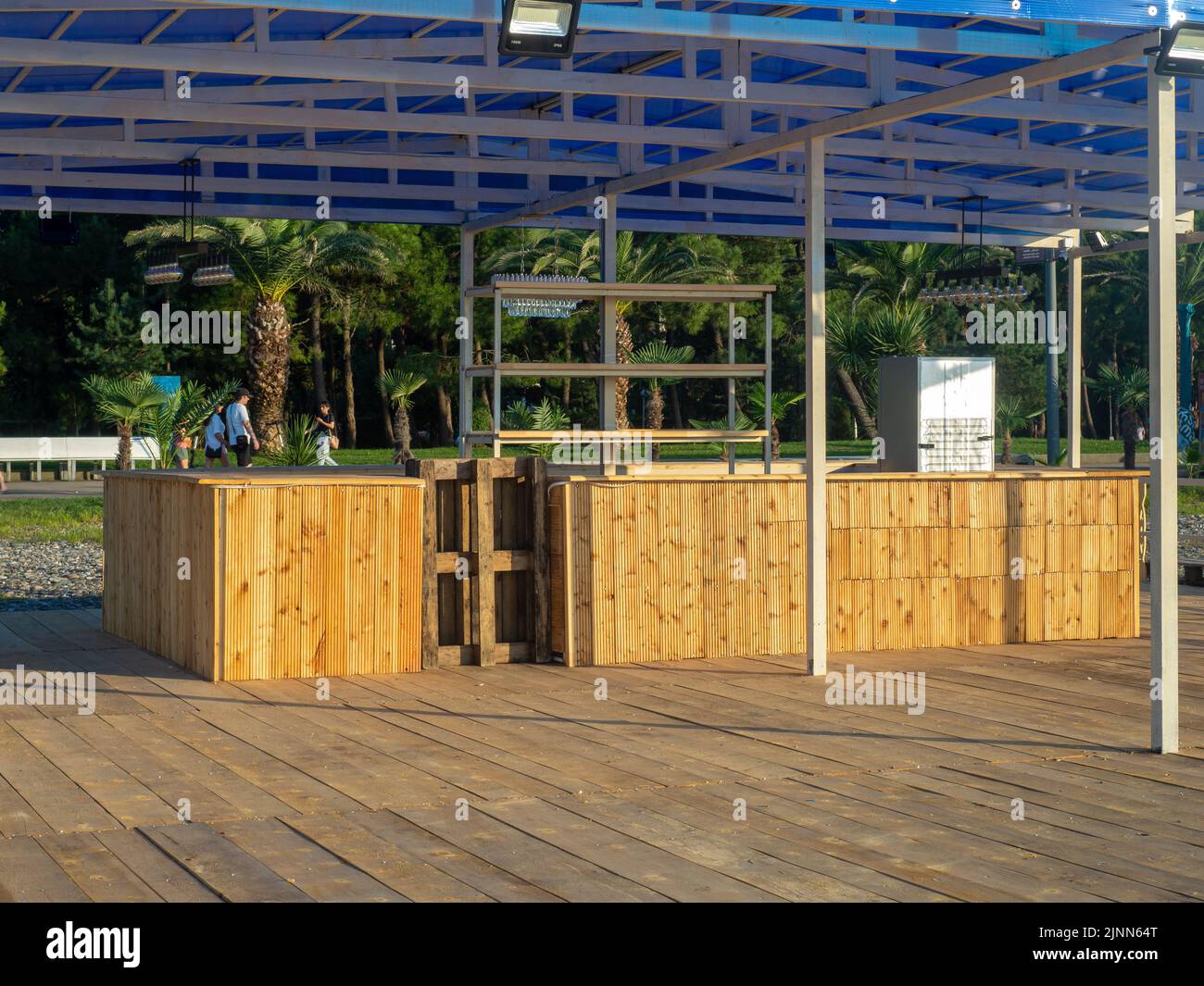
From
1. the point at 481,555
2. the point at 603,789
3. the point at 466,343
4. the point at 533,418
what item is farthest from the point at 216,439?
the point at 603,789

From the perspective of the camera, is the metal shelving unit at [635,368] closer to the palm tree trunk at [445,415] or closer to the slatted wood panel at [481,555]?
the slatted wood panel at [481,555]

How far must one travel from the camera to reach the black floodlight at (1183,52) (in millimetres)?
7258

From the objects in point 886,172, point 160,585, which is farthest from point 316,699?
point 886,172

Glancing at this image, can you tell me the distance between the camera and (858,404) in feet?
155

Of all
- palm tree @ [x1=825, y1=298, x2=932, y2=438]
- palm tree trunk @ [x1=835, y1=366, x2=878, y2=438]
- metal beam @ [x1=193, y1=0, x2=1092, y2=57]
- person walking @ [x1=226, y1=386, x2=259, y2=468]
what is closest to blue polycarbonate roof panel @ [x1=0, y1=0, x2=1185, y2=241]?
metal beam @ [x1=193, y1=0, x2=1092, y2=57]

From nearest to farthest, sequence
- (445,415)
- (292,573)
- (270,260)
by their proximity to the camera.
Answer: (292,573)
(270,260)
(445,415)

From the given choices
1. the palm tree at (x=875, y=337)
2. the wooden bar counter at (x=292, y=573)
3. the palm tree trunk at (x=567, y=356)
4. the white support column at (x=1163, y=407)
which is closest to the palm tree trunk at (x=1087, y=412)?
the palm tree trunk at (x=567, y=356)

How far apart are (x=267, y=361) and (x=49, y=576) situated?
23194 millimetres

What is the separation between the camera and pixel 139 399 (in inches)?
1140

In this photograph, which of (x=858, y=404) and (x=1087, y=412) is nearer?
(x=858, y=404)

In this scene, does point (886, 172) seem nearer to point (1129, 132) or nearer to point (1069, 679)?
point (1129, 132)

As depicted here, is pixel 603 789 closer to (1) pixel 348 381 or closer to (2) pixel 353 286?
(2) pixel 353 286

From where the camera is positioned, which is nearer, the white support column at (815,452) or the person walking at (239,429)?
the white support column at (815,452)

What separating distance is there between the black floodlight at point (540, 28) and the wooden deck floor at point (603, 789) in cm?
320
